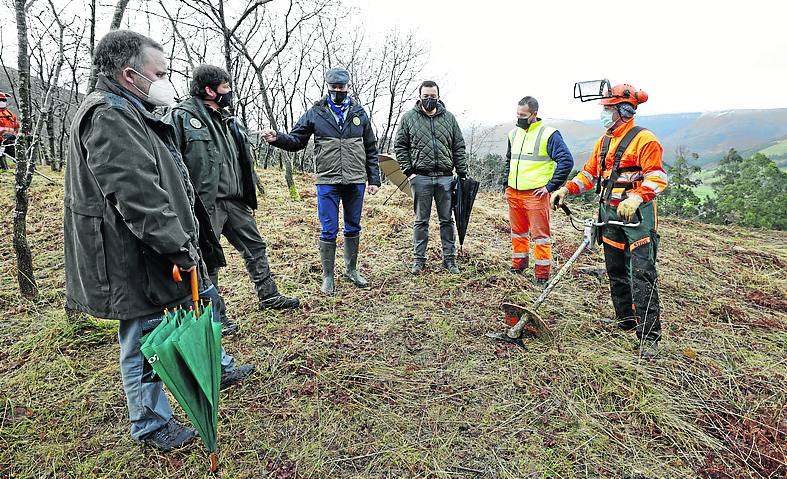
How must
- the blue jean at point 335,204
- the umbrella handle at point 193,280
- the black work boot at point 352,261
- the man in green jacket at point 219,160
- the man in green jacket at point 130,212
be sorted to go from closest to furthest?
1. the man in green jacket at point 130,212
2. the umbrella handle at point 193,280
3. the man in green jacket at point 219,160
4. the blue jean at point 335,204
5. the black work boot at point 352,261

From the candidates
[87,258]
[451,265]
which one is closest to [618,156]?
A: [451,265]

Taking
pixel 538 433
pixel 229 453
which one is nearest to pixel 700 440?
pixel 538 433

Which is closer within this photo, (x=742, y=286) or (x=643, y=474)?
(x=643, y=474)

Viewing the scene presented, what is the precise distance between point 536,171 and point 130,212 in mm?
3950

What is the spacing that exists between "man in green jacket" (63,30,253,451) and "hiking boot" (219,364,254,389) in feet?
1.71

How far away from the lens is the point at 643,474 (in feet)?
6.82

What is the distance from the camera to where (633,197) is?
3004 millimetres

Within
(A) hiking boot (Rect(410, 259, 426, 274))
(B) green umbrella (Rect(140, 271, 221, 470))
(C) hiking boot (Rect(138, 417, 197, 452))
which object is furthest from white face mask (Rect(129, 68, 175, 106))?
(A) hiking boot (Rect(410, 259, 426, 274))

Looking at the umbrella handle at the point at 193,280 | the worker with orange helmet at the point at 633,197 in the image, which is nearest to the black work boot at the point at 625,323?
the worker with orange helmet at the point at 633,197

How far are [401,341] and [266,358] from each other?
103cm

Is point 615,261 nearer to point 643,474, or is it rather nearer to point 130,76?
point 643,474

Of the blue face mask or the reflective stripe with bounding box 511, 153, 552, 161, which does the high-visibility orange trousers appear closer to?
the reflective stripe with bounding box 511, 153, 552, 161

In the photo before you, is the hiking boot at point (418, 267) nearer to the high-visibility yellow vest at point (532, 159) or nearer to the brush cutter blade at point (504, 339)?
the high-visibility yellow vest at point (532, 159)

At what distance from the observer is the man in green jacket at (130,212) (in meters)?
1.77
